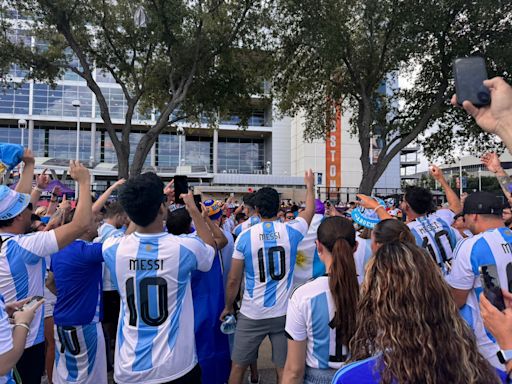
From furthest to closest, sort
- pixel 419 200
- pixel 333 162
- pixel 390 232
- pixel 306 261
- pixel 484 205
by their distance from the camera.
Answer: pixel 333 162, pixel 306 261, pixel 419 200, pixel 484 205, pixel 390 232

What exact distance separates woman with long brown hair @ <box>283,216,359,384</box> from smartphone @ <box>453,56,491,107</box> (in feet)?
3.89

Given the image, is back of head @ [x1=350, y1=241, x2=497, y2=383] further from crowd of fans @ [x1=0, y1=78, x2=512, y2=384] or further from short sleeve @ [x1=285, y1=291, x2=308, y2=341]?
short sleeve @ [x1=285, y1=291, x2=308, y2=341]

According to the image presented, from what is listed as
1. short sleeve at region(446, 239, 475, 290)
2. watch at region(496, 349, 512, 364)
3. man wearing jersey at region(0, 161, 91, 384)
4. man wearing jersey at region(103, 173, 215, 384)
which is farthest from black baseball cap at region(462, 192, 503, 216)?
man wearing jersey at region(0, 161, 91, 384)

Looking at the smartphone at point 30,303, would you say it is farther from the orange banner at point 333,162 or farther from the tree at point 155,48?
the orange banner at point 333,162

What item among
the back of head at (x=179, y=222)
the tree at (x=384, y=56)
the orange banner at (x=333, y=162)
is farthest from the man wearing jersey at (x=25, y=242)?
the orange banner at (x=333, y=162)

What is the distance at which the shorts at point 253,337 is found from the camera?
3.92 meters

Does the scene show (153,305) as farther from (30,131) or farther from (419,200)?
(30,131)

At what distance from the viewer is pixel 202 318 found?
12.6ft

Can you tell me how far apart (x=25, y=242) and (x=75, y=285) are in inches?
42.9

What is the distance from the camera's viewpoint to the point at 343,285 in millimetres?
2475

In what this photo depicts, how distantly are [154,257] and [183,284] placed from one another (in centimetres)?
29

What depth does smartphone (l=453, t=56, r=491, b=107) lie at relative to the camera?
181 centimetres

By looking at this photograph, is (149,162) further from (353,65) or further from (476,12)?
(476,12)

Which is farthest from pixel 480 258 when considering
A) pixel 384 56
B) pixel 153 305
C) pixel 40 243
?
pixel 384 56
